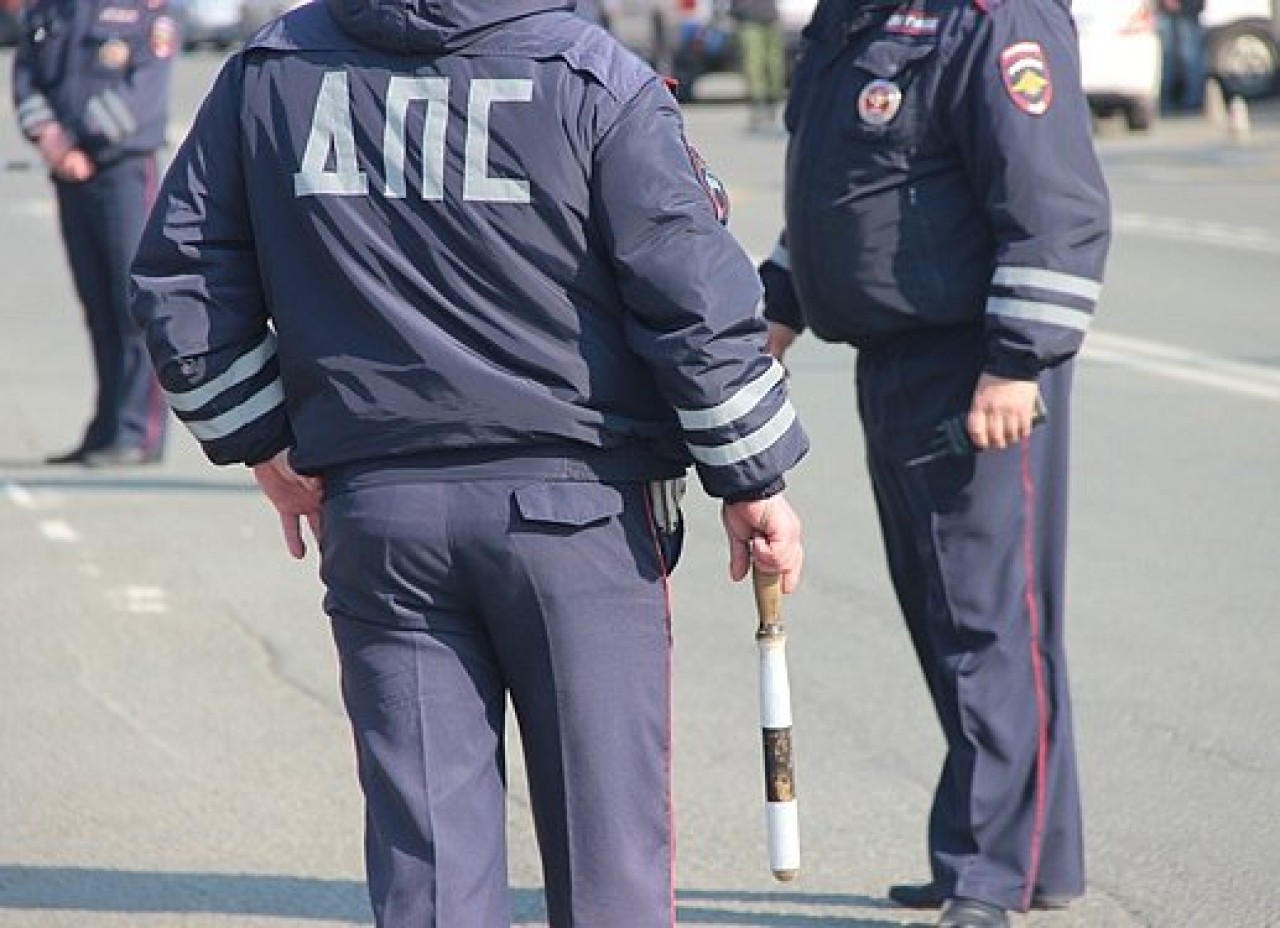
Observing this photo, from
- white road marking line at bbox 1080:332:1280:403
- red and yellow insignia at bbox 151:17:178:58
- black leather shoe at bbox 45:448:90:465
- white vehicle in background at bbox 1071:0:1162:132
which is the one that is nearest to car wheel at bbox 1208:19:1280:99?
white vehicle in background at bbox 1071:0:1162:132

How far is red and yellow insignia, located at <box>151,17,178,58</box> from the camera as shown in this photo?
10.1m

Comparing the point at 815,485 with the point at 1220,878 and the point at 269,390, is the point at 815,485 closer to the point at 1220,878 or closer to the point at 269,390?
the point at 1220,878

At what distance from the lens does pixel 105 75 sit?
33.0 feet

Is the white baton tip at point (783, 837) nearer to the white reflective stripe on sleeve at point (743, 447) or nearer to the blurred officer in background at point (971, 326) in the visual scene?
the white reflective stripe on sleeve at point (743, 447)

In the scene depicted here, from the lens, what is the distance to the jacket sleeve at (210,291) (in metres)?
3.73

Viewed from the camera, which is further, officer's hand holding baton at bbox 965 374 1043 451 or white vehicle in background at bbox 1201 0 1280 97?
white vehicle in background at bbox 1201 0 1280 97

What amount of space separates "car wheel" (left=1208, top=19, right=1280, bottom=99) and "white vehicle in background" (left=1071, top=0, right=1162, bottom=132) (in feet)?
9.63

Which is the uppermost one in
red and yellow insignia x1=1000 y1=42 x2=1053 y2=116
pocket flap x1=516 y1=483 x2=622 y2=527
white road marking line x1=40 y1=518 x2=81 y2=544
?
red and yellow insignia x1=1000 y1=42 x2=1053 y2=116

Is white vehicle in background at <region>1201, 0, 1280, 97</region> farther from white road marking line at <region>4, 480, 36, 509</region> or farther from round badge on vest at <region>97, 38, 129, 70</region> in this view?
white road marking line at <region>4, 480, 36, 509</region>

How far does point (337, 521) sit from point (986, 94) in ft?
5.00

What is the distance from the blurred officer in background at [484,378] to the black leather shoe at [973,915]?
1.28 m

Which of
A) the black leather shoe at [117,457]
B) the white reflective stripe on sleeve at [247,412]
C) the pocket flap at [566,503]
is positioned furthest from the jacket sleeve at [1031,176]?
the black leather shoe at [117,457]

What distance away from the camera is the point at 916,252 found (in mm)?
4824

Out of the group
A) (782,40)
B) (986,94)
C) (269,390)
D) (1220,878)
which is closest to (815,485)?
(1220,878)
